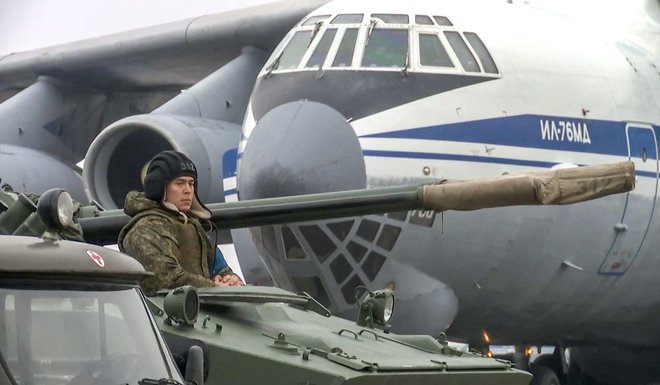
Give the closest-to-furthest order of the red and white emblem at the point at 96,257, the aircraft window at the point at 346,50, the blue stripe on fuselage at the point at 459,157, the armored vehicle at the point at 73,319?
the armored vehicle at the point at 73,319
the red and white emblem at the point at 96,257
the blue stripe on fuselage at the point at 459,157
the aircraft window at the point at 346,50

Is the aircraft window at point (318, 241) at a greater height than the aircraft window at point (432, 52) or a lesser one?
lesser

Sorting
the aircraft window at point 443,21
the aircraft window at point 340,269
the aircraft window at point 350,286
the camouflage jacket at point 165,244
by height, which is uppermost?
the camouflage jacket at point 165,244

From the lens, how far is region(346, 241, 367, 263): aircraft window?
12.4m

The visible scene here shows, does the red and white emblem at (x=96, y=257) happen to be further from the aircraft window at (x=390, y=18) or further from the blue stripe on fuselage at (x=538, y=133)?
the aircraft window at (x=390, y=18)

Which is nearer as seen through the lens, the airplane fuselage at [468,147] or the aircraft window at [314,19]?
the airplane fuselage at [468,147]

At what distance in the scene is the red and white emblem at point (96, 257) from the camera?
214 inches

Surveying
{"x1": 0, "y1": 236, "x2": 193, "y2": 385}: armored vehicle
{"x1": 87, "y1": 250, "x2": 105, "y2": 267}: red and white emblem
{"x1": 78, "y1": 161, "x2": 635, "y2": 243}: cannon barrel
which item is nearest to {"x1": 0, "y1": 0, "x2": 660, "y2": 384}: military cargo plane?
{"x1": 78, "y1": 161, "x2": 635, "y2": 243}: cannon barrel

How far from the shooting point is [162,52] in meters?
19.5

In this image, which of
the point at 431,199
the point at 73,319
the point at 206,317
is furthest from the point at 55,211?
the point at 431,199

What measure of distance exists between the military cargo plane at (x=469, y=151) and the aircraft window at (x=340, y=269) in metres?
0.01

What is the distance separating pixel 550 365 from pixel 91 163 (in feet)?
15.3

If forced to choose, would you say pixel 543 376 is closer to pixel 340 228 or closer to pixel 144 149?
pixel 340 228

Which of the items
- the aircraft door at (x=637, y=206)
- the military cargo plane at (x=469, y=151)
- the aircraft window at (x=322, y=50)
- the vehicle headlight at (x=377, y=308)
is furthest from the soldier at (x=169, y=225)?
the aircraft door at (x=637, y=206)

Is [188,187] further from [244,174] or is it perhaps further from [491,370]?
[244,174]
